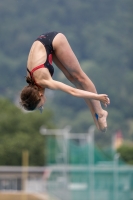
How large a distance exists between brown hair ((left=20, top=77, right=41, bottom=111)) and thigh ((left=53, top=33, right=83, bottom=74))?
21.6 inches

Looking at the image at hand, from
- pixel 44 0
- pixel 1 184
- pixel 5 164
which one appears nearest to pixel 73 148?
pixel 1 184

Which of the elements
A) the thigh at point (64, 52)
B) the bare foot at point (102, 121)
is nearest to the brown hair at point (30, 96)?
the thigh at point (64, 52)

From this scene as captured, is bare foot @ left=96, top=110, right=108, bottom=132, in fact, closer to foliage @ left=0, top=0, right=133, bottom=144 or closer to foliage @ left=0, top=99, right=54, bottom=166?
foliage @ left=0, top=99, right=54, bottom=166

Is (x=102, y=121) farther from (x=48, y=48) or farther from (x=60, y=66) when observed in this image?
(x=48, y=48)

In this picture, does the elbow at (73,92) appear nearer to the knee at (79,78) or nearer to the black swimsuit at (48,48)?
the black swimsuit at (48,48)

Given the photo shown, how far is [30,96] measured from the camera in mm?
8156

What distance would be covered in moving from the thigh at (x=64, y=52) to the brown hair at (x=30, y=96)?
55 centimetres

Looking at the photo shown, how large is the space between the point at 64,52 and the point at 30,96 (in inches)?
29.7

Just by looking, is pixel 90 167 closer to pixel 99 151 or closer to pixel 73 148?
pixel 99 151

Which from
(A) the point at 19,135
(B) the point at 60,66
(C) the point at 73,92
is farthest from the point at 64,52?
(A) the point at 19,135

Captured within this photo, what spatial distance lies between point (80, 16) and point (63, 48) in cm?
8435

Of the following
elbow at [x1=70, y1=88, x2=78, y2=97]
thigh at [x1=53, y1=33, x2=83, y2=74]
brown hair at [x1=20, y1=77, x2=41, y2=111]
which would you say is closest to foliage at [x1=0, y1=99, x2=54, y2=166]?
thigh at [x1=53, y1=33, x2=83, y2=74]

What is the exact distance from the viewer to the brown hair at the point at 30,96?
8.15m

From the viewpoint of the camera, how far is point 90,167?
15953 mm
